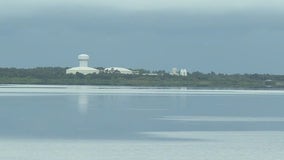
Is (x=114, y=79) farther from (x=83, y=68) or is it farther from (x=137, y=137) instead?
(x=137, y=137)

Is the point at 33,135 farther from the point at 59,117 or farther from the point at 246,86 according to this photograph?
the point at 246,86

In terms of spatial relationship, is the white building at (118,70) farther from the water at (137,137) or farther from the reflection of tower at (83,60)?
the water at (137,137)

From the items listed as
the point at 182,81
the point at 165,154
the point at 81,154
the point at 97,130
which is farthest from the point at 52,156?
the point at 182,81

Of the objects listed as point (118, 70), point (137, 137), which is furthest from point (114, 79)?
point (137, 137)

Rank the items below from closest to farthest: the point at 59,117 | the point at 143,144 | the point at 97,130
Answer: the point at 143,144 < the point at 97,130 < the point at 59,117

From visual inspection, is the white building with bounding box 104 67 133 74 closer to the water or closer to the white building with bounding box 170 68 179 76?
the white building with bounding box 170 68 179 76

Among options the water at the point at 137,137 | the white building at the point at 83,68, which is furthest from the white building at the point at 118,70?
the water at the point at 137,137

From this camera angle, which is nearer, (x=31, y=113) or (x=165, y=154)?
(x=165, y=154)

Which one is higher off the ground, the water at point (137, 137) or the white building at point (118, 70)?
the white building at point (118, 70)

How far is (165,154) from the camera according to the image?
17.9 metres

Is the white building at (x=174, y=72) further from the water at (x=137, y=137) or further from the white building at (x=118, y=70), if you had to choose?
the water at (x=137, y=137)

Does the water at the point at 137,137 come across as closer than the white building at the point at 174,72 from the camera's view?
Yes

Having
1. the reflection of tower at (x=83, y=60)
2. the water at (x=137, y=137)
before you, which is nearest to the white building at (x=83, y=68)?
the reflection of tower at (x=83, y=60)

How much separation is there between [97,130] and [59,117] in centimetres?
634
